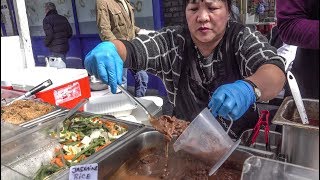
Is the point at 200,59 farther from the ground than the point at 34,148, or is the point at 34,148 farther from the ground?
the point at 200,59

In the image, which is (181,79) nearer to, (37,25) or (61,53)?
(61,53)

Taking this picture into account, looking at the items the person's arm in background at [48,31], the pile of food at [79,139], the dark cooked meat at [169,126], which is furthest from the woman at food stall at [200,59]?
the person's arm in background at [48,31]

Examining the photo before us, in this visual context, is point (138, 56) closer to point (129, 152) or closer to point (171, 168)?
point (129, 152)

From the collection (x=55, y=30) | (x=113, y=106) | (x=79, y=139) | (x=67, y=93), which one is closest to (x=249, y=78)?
(x=79, y=139)

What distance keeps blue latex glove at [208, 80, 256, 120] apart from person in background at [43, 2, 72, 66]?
595cm

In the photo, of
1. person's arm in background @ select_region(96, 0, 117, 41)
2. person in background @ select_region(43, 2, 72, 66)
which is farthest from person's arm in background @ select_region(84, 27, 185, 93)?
person in background @ select_region(43, 2, 72, 66)

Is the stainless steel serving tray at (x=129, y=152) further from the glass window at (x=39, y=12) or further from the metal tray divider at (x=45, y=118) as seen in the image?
the glass window at (x=39, y=12)

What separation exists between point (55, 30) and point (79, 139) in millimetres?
5360

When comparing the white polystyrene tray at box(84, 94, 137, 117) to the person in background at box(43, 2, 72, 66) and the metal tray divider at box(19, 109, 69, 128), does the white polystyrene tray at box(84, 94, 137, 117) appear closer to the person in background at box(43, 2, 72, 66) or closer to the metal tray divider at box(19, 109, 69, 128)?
the metal tray divider at box(19, 109, 69, 128)

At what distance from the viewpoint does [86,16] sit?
7.72 meters

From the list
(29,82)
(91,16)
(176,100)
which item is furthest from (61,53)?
(176,100)

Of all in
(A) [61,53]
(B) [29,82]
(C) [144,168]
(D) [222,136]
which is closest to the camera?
(D) [222,136]

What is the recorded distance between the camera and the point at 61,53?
7133mm

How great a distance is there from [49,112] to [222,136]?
4.91 ft
